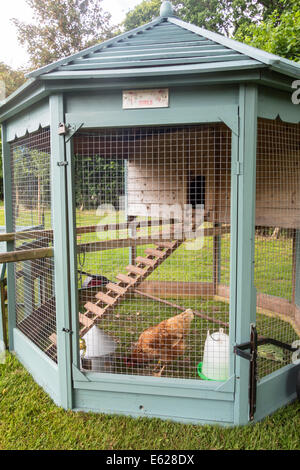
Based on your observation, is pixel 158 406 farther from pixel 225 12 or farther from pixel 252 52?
pixel 225 12

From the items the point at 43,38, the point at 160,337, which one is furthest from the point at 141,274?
the point at 43,38

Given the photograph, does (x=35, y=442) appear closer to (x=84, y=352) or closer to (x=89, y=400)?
(x=89, y=400)

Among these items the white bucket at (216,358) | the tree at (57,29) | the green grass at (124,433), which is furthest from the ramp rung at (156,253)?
the tree at (57,29)

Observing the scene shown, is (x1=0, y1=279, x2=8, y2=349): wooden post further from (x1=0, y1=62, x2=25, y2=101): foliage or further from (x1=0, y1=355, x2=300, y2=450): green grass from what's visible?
(x1=0, y1=62, x2=25, y2=101): foliage

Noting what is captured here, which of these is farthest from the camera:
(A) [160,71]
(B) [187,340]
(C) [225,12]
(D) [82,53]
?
(C) [225,12]

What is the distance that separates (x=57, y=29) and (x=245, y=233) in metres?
21.0

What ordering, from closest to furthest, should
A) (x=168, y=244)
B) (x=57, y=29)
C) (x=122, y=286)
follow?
(x=122, y=286) < (x=168, y=244) < (x=57, y=29)

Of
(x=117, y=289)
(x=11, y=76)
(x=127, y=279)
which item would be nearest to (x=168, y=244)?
(x=127, y=279)

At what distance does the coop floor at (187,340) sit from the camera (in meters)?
3.20

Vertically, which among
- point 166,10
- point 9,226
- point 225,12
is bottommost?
point 9,226

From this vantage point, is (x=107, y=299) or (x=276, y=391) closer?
(x=276, y=391)

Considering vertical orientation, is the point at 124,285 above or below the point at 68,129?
below

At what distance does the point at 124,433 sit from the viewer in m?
2.45

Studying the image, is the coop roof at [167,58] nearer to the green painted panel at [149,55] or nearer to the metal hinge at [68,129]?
the green painted panel at [149,55]
